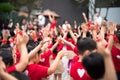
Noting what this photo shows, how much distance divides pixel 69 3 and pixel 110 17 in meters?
4.17

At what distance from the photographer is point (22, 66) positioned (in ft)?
15.1

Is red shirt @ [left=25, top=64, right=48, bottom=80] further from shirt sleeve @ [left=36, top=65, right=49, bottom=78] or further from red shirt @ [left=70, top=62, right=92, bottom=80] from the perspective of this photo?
red shirt @ [left=70, top=62, right=92, bottom=80]

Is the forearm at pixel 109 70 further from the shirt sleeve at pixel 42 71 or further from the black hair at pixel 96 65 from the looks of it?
the shirt sleeve at pixel 42 71

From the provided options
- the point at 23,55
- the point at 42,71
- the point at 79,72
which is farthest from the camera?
the point at 42,71

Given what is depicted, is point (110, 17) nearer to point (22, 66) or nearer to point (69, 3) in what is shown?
point (69, 3)

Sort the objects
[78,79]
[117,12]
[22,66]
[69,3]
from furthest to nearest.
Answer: [69,3]
[117,12]
[78,79]
[22,66]

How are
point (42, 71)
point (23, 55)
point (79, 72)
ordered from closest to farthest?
point (23, 55)
point (79, 72)
point (42, 71)

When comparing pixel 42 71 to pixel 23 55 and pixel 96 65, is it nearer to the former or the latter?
pixel 23 55

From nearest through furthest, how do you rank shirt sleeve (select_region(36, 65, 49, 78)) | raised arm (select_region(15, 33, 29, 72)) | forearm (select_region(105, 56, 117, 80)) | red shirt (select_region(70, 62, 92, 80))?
forearm (select_region(105, 56, 117, 80)) < raised arm (select_region(15, 33, 29, 72)) < red shirt (select_region(70, 62, 92, 80)) < shirt sleeve (select_region(36, 65, 49, 78))

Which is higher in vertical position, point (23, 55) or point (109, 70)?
point (109, 70)

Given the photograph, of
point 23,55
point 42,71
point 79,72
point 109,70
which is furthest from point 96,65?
point 42,71

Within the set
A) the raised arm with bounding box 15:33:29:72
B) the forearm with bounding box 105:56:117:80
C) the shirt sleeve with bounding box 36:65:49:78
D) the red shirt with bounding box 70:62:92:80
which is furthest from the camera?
the shirt sleeve with bounding box 36:65:49:78

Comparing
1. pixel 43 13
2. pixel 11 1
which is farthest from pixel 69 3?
pixel 11 1

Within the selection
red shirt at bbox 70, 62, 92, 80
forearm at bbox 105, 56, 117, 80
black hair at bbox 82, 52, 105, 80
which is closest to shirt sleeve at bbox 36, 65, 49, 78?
red shirt at bbox 70, 62, 92, 80
